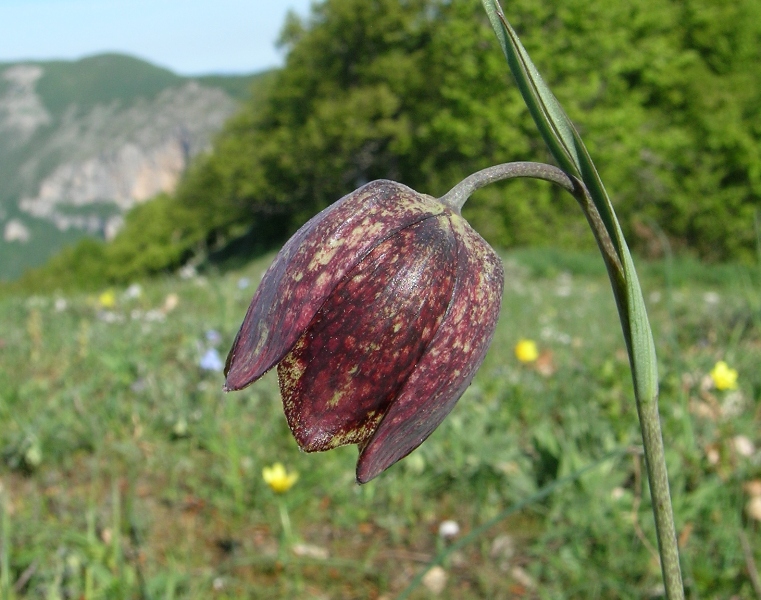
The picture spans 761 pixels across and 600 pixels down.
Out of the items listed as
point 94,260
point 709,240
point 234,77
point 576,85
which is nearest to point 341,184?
point 576,85

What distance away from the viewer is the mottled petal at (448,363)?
2.23 ft

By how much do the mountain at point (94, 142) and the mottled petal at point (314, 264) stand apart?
289ft

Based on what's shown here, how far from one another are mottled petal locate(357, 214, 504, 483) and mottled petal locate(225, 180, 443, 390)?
2.5 inches

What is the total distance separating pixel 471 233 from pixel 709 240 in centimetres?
1379

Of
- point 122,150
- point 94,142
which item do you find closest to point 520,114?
point 122,150

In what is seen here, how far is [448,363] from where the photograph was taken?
69 cm

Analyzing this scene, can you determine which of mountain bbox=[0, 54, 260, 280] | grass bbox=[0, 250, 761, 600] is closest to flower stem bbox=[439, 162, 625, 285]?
grass bbox=[0, 250, 761, 600]

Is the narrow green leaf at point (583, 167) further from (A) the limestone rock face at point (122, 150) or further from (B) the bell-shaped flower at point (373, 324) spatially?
(A) the limestone rock face at point (122, 150)

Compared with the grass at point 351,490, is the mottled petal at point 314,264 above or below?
above

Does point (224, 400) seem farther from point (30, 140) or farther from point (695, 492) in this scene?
point (30, 140)

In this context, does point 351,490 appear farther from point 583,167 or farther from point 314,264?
point 583,167

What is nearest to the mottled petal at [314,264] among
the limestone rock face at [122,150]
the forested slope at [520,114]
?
the forested slope at [520,114]

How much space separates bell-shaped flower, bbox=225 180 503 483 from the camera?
26.7 inches

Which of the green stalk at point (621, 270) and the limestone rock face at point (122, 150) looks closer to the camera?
the green stalk at point (621, 270)
